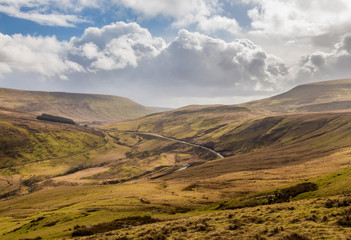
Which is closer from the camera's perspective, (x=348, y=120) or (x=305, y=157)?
(x=305, y=157)

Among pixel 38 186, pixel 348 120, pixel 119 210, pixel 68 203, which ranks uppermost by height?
pixel 348 120

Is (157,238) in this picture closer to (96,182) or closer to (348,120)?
(96,182)

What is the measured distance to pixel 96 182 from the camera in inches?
6388

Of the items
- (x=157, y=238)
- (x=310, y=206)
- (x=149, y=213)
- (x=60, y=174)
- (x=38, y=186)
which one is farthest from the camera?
(x=60, y=174)

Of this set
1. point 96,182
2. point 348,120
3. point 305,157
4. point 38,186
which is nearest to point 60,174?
point 38,186

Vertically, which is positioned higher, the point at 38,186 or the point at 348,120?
the point at 348,120

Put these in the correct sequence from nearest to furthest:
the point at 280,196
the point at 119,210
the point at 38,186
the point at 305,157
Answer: the point at 280,196
the point at 119,210
the point at 305,157
the point at 38,186

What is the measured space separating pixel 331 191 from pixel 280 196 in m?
10.2

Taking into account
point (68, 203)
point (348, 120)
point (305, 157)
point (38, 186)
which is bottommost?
point (38, 186)

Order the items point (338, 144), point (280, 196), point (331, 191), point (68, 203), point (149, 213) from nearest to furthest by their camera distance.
Answer: point (331, 191) < point (280, 196) < point (149, 213) < point (68, 203) < point (338, 144)

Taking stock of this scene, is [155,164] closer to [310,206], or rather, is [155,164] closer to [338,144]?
[338,144]

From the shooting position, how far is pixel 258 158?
14425cm

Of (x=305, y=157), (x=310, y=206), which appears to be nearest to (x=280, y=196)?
(x=310, y=206)

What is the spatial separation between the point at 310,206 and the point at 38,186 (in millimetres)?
171026
